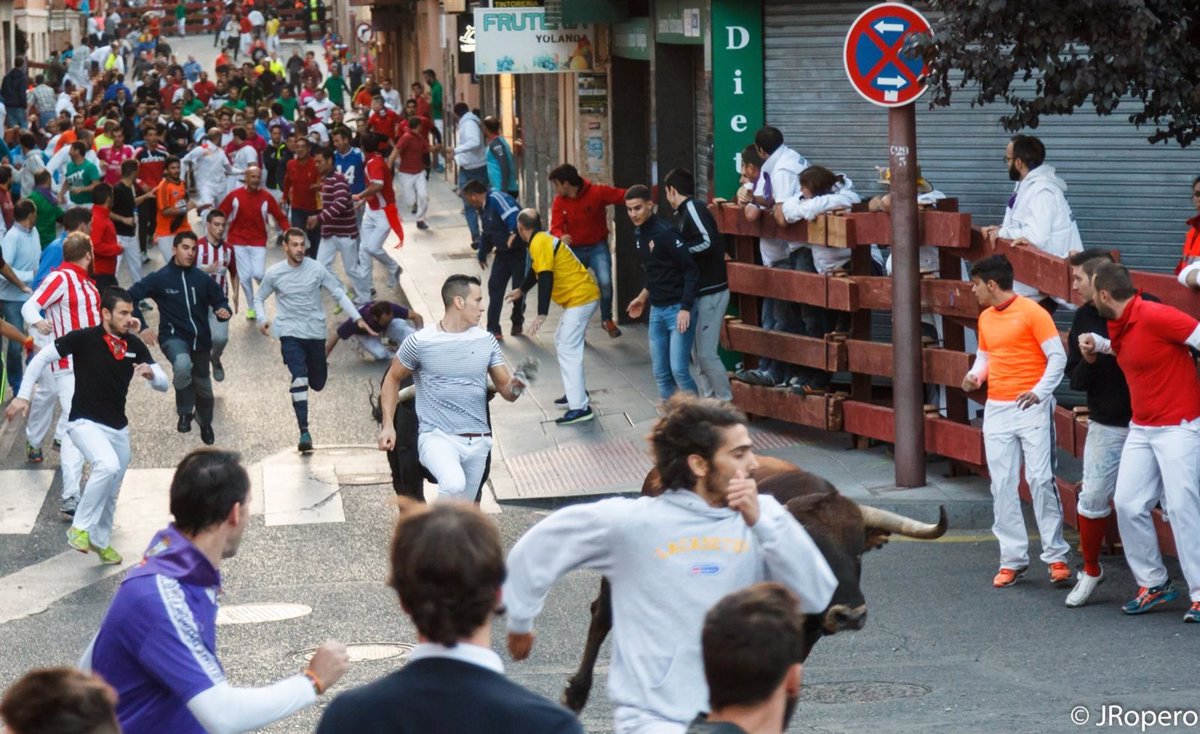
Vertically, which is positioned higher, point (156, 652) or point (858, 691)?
point (156, 652)

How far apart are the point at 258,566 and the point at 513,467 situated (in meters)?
2.91

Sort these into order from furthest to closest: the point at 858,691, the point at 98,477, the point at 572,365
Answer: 1. the point at 572,365
2. the point at 98,477
3. the point at 858,691

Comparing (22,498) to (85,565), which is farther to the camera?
(22,498)

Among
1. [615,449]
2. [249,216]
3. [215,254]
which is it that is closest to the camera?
[615,449]

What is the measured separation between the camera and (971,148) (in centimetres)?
1435

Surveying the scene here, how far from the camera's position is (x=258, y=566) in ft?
37.4

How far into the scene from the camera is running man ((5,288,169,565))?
11.5 metres

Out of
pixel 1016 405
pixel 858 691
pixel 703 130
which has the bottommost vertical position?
pixel 858 691

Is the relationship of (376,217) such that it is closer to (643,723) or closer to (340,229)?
(340,229)

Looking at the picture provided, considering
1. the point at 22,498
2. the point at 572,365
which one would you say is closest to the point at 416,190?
the point at 572,365

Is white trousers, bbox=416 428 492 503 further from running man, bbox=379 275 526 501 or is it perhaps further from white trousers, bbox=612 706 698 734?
white trousers, bbox=612 706 698 734

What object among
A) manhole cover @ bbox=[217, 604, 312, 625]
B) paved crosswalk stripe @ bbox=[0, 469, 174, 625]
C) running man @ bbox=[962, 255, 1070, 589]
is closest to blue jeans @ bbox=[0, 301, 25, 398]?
paved crosswalk stripe @ bbox=[0, 469, 174, 625]

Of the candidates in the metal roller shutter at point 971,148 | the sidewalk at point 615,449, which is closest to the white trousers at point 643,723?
the sidewalk at point 615,449

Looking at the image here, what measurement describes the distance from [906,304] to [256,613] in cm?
468
